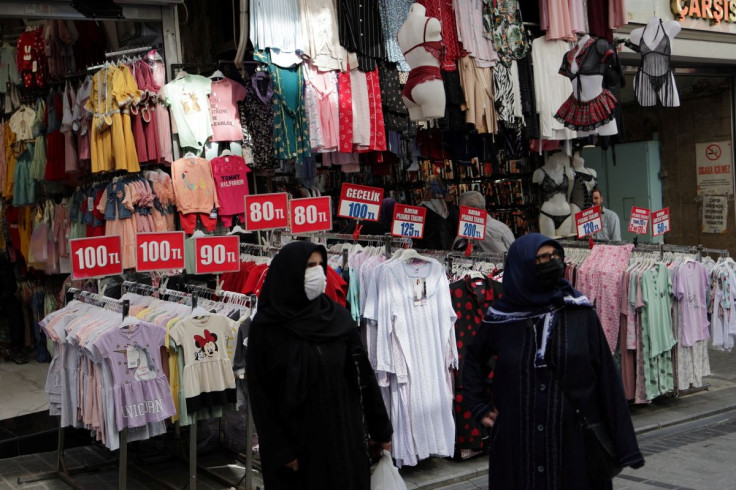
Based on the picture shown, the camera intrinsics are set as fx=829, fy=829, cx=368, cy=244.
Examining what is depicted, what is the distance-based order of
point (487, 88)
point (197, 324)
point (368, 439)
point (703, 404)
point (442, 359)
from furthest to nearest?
1. point (487, 88)
2. point (703, 404)
3. point (442, 359)
4. point (197, 324)
5. point (368, 439)

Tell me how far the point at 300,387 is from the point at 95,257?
2.61 m

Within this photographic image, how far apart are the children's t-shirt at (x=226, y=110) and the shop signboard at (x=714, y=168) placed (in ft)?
28.7

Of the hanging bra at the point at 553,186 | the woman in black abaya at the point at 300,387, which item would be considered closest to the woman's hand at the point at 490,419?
the woman in black abaya at the point at 300,387

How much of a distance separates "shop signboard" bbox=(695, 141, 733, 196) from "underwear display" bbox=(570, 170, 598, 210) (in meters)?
3.97

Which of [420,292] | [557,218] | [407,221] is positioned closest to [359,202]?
[407,221]

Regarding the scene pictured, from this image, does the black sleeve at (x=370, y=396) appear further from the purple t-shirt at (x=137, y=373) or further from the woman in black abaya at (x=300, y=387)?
the purple t-shirt at (x=137, y=373)

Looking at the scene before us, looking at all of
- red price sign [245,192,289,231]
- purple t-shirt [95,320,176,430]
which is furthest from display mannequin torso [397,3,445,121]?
purple t-shirt [95,320,176,430]

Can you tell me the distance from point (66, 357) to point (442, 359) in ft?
8.59

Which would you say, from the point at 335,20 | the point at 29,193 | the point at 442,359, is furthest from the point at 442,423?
the point at 29,193

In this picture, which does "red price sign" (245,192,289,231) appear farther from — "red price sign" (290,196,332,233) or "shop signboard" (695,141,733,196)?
"shop signboard" (695,141,733,196)

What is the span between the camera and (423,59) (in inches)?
307

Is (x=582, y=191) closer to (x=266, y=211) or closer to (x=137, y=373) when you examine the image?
(x=266, y=211)

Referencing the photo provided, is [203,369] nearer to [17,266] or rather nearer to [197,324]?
[197,324]

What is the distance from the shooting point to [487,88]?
8.95 meters
